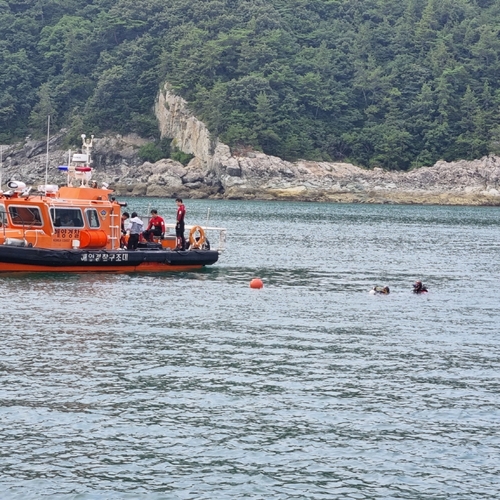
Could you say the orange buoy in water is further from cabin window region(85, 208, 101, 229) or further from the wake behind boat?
cabin window region(85, 208, 101, 229)

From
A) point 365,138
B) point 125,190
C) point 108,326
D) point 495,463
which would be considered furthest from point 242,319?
point 365,138

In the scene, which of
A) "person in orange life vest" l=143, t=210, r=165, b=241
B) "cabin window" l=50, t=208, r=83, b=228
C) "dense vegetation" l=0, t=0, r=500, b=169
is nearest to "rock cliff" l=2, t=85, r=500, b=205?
"dense vegetation" l=0, t=0, r=500, b=169

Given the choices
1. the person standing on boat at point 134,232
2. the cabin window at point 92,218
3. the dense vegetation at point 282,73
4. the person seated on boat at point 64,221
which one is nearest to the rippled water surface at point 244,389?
the person standing on boat at point 134,232

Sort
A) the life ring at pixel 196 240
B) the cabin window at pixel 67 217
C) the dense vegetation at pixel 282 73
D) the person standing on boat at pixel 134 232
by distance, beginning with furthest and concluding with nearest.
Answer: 1. the dense vegetation at pixel 282 73
2. the life ring at pixel 196 240
3. the person standing on boat at pixel 134 232
4. the cabin window at pixel 67 217

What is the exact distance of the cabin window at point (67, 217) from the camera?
103 ft

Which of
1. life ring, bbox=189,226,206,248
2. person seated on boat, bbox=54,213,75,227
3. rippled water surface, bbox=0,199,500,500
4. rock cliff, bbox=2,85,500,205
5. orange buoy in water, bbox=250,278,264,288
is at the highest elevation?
rock cliff, bbox=2,85,500,205

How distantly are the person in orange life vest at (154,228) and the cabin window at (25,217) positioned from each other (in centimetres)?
425

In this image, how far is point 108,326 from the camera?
22500 mm

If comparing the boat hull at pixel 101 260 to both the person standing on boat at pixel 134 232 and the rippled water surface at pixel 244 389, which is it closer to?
the person standing on boat at pixel 134 232

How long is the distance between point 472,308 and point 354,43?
107422mm

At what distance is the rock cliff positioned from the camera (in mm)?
109250

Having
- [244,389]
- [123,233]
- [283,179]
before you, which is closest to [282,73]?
[283,179]

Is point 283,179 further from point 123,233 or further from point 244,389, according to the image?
point 244,389

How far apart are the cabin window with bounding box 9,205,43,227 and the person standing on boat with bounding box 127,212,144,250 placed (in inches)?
128
